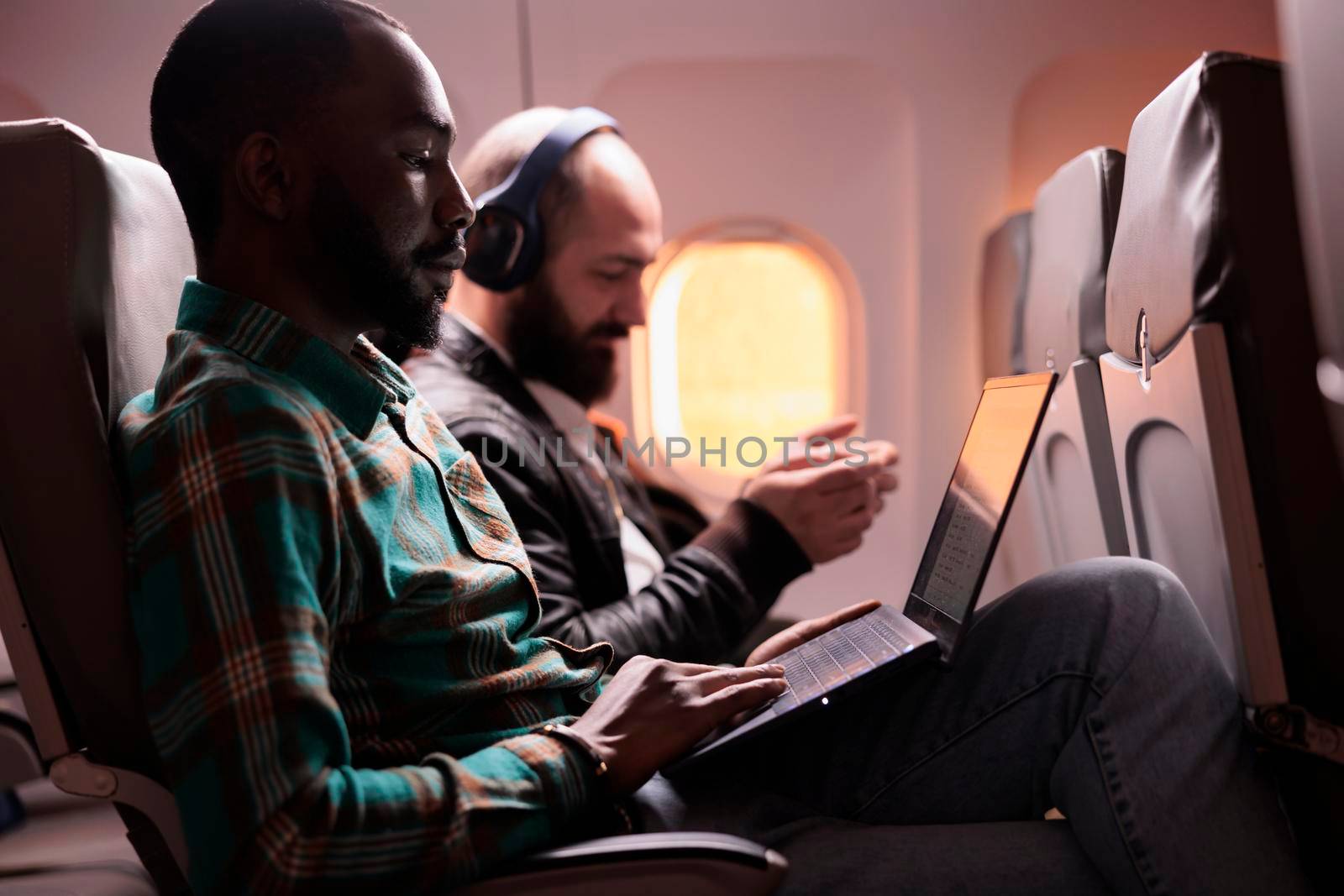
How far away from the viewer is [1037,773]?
1.04 metres

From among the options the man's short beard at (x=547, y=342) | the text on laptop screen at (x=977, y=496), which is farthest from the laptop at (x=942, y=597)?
the man's short beard at (x=547, y=342)

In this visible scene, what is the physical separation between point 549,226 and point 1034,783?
1187 mm

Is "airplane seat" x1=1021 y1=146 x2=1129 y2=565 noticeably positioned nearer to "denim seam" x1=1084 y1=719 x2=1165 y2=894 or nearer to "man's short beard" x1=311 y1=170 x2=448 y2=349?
"denim seam" x1=1084 y1=719 x2=1165 y2=894

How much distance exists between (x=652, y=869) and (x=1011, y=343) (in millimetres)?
1641

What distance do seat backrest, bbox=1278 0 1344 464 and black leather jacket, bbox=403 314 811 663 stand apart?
95 cm

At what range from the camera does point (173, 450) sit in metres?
0.78

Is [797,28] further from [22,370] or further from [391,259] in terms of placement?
[22,370]

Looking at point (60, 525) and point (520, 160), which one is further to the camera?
point (520, 160)

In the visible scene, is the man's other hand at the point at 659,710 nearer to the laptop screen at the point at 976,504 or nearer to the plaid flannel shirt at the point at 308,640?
the plaid flannel shirt at the point at 308,640

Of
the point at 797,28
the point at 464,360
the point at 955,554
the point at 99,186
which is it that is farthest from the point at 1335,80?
the point at 797,28

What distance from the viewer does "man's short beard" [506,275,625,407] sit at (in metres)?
1.82

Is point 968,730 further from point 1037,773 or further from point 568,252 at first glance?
point 568,252

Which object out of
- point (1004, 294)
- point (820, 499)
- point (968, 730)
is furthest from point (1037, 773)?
point (1004, 294)

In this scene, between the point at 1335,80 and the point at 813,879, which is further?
the point at 813,879
